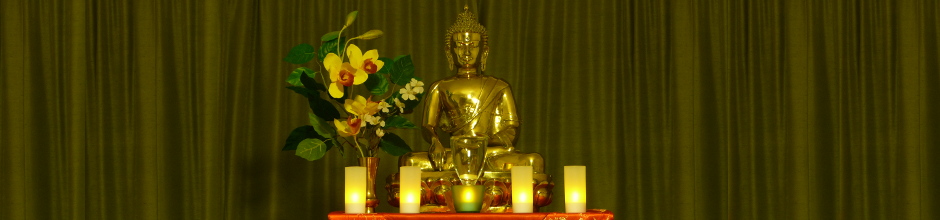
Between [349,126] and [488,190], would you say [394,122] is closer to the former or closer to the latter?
[349,126]

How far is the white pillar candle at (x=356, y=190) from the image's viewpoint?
7.71 ft

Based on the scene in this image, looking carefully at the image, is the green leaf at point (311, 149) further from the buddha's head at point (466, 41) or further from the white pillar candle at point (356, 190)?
the buddha's head at point (466, 41)

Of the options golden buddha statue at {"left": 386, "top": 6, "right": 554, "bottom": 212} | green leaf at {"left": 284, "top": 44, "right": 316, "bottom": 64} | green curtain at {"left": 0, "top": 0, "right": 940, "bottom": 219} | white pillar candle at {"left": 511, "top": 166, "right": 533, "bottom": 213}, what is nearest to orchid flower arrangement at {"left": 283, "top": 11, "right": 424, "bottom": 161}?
green leaf at {"left": 284, "top": 44, "right": 316, "bottom": 64}

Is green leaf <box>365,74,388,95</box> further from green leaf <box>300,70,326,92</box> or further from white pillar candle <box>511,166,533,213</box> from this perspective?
white pillar candle <box>511,166,533,213</box>

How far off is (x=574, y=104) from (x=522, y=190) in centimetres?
114

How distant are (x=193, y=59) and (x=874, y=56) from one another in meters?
2.02

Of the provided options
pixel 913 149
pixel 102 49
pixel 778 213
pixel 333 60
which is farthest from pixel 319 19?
pixel 913 149

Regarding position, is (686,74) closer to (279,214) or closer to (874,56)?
(874,56)

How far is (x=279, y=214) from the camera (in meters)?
3.38

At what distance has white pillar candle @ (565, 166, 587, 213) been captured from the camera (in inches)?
92.9

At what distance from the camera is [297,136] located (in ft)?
8.61

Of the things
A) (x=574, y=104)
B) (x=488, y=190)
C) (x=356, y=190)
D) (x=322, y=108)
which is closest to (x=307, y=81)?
(x=322, y=108)

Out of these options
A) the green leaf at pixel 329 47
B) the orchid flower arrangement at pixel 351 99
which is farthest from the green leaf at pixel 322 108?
the green leaf at pixel 329 47

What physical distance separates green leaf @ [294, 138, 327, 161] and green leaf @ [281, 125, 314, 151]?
0.26 feet
